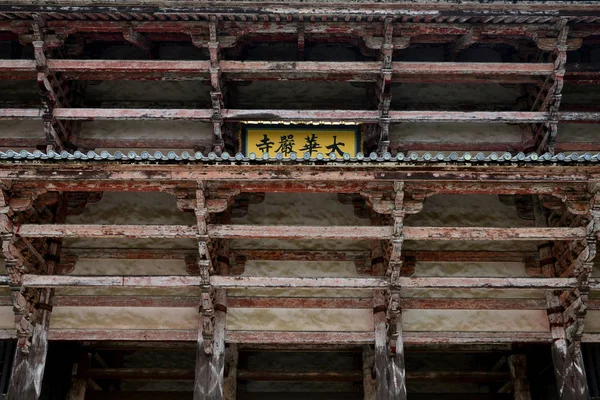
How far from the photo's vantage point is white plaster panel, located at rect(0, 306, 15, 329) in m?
10.9

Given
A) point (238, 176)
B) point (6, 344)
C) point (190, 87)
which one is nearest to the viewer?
point (238, 176)

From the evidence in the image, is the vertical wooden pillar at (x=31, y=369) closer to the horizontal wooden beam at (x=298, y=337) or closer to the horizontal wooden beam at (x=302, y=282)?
the horizontal wooden beam at (x=298, y=337)

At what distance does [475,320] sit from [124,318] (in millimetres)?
5638

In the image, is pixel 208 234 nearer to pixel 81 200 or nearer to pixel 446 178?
pixel 81 200

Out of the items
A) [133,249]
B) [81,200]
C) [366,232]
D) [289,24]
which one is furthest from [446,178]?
[81,200]

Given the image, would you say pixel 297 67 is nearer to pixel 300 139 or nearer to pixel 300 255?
pixel 300 139

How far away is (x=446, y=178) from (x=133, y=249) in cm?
523

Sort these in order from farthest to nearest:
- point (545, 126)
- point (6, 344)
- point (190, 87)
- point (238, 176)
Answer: point (190, 87)
point (545, 126)
point (6, 344)
point (238, 176)

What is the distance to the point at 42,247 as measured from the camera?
11047 millimetres

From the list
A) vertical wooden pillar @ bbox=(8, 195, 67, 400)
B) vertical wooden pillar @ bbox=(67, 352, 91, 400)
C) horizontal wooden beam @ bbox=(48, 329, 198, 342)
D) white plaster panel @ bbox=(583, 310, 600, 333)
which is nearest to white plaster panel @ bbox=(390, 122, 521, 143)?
white plaster panel @ bbox=(583, 310, 600, 333)

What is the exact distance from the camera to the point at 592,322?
431 inches

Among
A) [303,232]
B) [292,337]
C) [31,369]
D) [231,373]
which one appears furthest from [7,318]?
[303,232]

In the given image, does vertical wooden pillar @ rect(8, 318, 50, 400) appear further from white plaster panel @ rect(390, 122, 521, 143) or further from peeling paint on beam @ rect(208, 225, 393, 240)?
white plaster panel @ rect(390, 122, 521, 143)

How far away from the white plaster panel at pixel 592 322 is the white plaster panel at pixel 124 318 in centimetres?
621
